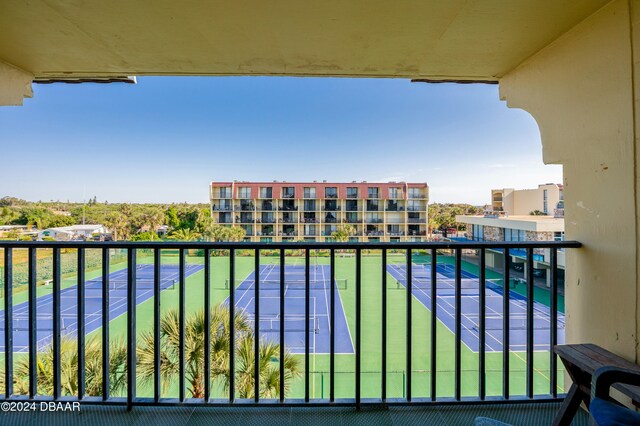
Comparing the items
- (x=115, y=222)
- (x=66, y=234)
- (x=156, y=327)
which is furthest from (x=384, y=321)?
(x=115, y=222)

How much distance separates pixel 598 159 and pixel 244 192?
27.5 metres

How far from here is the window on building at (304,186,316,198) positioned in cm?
2852

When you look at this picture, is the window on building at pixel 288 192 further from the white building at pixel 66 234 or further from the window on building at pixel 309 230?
the white building at pixel 66 234

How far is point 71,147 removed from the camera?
25688 mm

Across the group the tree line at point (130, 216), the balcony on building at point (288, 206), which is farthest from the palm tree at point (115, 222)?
the balcony on building at point (288, 206)

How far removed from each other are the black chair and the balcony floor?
796mm

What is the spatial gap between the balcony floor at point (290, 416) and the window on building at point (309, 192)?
1069 inches

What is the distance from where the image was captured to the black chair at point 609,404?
2.36ft

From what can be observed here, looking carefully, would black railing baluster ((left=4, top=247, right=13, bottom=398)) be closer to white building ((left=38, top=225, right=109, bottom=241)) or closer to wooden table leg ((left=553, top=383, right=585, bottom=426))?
white building ((left=38, top=225, right=109, bottom=241))

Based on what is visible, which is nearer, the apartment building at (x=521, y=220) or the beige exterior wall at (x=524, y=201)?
the apartment building at (x=521, y=220)

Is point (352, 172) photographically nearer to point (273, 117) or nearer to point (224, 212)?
point (273, 117)

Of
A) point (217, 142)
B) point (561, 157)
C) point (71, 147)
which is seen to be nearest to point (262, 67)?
point (561, 157)

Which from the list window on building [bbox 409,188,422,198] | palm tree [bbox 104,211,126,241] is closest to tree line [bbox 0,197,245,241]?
palm tree [bbox 104,211,126,241]

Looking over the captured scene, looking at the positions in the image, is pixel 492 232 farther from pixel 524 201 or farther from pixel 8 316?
pixel 8 316
